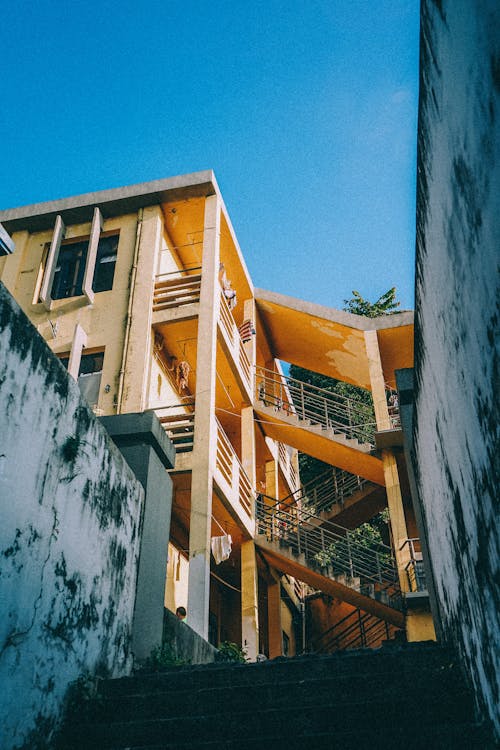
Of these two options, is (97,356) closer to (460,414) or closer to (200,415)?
(200,415)

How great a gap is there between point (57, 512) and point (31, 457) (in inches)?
20.8

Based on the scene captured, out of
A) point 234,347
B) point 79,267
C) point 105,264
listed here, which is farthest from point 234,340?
point 79,267

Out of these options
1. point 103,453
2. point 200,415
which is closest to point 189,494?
point 200,415

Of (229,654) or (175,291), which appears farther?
(175,291)

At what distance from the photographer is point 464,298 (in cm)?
300

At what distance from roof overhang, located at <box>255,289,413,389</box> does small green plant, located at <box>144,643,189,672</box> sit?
1176cm

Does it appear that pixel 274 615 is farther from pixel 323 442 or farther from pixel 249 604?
pixel 323 442

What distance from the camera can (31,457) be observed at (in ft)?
13.4

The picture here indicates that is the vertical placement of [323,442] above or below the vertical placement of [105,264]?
below

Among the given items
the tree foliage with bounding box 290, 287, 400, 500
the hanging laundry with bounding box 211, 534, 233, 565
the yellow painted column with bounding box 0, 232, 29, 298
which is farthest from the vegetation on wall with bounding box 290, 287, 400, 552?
the yellow painted column with bounding box 0, 232, 29, 298

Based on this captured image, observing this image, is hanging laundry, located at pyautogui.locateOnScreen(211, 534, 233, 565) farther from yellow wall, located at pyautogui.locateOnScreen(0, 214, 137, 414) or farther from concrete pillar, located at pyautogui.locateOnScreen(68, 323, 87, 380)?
concrete pillar, located at pyautogui.locateOnScreen(68, 323, 87, 380)

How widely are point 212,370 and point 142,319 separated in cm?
214

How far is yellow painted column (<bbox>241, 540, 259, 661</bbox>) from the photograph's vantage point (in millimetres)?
13023

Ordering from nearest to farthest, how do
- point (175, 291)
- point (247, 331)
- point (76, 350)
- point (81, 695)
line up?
point (81, 695), point (76, 350), point (175, 291), point (247, 331)
